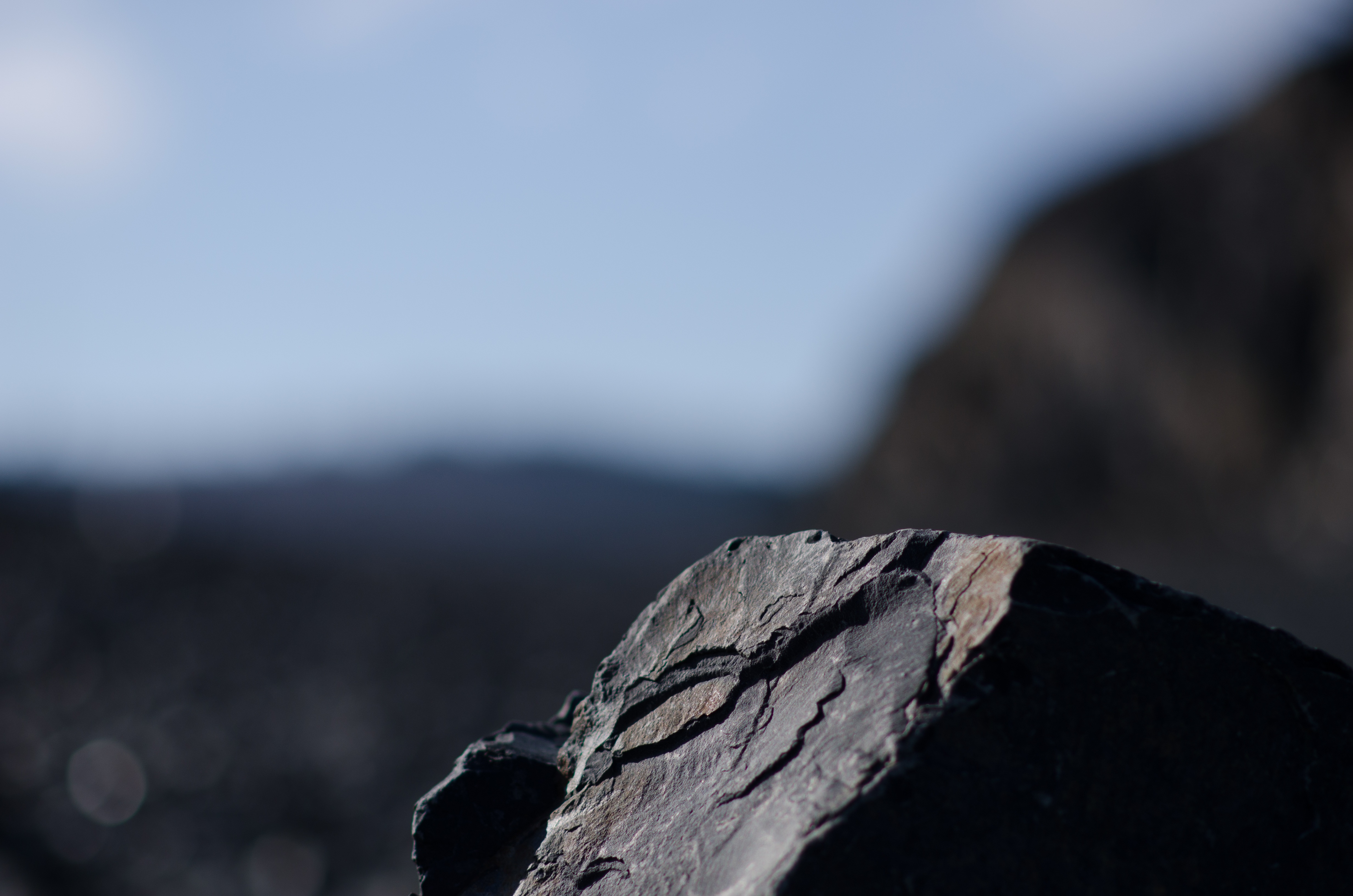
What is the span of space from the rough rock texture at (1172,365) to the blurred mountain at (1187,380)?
3cm

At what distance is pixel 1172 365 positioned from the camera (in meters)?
14.5

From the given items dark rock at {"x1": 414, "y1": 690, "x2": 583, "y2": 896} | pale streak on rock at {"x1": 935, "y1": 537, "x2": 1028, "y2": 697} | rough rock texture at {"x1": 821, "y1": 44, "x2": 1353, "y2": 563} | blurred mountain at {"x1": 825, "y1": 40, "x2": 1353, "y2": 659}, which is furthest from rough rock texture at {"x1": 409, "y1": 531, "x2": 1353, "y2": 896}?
rough rock texture at {"x1": 821, "y1": 44, "x2": 1353, "y2": 563}

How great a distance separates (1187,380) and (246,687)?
42.1ft

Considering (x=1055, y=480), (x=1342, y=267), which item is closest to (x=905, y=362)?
(x=1055, y=480)

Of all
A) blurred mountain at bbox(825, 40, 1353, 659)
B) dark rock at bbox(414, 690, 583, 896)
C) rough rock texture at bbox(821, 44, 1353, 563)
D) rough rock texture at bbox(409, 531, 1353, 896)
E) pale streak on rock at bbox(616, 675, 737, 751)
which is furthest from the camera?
rough rock texture at bbox(821, 44, 1353, 563)

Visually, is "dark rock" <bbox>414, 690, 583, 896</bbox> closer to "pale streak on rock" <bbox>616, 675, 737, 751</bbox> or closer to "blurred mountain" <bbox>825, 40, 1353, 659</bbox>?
"pale streak on rock" <bbox>616, 675, 737, 751</bbox>

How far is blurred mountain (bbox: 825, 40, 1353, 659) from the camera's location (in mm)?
11211

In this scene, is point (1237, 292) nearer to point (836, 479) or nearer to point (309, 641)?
point (836, 479)

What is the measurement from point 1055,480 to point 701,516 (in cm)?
2311

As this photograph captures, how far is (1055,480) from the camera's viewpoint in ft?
55.5

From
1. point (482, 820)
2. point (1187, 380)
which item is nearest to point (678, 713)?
point (482, 820)

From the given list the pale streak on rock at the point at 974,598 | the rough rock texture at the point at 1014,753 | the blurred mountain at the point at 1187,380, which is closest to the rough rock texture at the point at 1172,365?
the blurred mountain at the point at 1187,380

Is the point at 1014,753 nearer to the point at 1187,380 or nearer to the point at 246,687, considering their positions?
the point at 246,687

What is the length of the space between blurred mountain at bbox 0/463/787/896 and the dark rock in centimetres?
344
